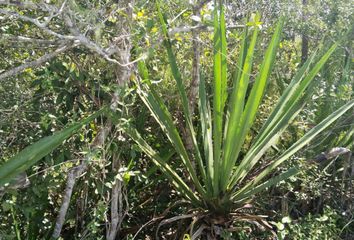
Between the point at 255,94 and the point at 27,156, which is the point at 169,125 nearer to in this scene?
the point at 255,94

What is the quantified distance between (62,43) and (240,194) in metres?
1.10

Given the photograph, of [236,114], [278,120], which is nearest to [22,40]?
[236,114]

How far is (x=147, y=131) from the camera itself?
265 centimetres

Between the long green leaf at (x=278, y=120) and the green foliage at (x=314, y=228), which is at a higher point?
the long green leaf at (x=278, y=120)

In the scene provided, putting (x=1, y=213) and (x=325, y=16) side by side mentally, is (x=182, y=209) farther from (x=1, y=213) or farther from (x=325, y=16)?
(x=325, y=16)

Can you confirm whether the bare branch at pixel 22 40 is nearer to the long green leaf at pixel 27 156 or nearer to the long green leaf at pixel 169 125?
the long green leaf at pixel 27 156

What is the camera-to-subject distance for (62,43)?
1.93m

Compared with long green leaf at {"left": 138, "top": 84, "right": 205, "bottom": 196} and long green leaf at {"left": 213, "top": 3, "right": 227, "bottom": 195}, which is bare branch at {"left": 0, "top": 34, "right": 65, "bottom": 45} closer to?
long green leaf at {"left": 138, "top": 84, "right": 205, "bottom": 196}

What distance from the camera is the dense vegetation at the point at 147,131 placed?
2.02 metres

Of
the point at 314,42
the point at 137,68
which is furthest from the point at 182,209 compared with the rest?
the point at 314,42

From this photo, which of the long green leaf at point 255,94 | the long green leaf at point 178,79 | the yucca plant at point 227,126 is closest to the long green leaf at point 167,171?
the yucca plant at point 227,126

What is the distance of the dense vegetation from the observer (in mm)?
2018

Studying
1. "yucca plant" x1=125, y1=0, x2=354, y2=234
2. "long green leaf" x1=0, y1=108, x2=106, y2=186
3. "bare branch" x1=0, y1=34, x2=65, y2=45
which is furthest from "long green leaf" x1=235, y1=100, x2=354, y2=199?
"bare branch" x1=0, y1=34, x2=65, y2=45

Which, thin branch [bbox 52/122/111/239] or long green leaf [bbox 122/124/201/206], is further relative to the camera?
long green leaf [bbox 122/124/201/206]
